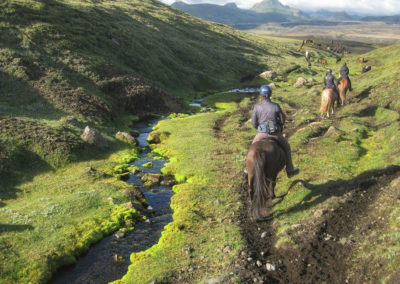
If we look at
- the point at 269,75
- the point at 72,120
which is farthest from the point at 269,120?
the point at 269,75

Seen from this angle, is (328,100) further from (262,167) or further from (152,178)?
(262,167)

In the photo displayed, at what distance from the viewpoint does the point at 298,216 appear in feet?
51.2

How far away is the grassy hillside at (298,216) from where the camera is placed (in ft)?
39.9

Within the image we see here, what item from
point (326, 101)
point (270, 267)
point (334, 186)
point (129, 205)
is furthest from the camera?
point (326, 101)

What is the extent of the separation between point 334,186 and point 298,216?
381cm

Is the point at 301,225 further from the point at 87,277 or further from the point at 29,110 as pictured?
the point at 29,110

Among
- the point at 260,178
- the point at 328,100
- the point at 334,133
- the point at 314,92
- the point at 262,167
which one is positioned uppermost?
the point at 328,100

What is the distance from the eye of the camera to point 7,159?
23.5m

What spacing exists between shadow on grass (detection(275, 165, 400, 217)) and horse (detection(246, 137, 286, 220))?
2.28m

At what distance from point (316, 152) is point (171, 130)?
57.4ft

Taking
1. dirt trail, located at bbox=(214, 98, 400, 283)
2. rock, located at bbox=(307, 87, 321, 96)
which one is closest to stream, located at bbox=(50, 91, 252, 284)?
dirt trail, located at bbox=(214, 98, 400, 283)

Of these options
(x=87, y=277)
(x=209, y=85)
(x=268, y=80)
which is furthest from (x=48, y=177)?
(x=268, y=80)

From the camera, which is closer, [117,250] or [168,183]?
[117,250]

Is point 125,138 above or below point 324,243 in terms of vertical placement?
below
